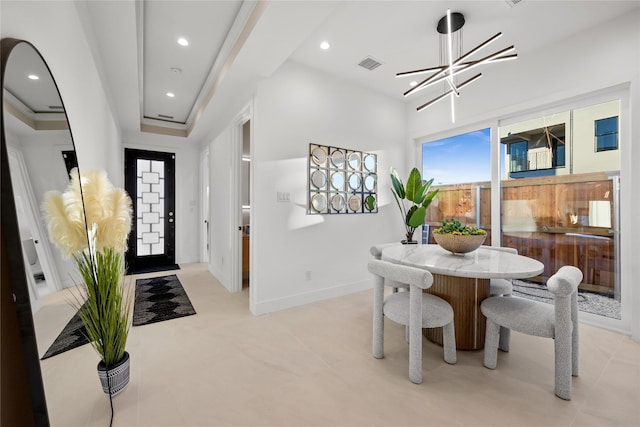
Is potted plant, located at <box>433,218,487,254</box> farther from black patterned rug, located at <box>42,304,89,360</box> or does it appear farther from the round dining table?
black patterned rug, located at <box>42,304,89,360</box>

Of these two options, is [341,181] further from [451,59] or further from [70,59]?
[70,59]

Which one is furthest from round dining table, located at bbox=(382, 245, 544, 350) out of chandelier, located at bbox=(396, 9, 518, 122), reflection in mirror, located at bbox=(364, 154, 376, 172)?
reflection in mirror, located at bbox=(364, 154, 376, 172)

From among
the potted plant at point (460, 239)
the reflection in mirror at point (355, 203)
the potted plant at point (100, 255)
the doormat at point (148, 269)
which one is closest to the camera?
the potted plant at point (100, 255)

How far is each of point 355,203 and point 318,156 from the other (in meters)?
0.83

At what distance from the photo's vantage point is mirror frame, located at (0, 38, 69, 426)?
964 millimetres

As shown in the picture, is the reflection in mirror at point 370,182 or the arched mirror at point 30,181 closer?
the arched mirror at point 30,181

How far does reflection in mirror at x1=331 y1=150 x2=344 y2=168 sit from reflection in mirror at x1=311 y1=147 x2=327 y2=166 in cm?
14

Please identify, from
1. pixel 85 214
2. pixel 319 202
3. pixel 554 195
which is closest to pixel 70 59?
pixel 85 214

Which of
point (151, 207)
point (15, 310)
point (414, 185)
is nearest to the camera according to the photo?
point (15, 310)

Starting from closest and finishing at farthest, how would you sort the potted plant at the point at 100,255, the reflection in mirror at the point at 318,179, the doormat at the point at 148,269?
the potted plant at the point at 100,255
the reflection in mirror at the point at 318,179
the doormat at the point at 148,269

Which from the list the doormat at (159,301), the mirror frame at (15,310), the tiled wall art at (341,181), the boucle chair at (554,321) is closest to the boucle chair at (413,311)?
the boucle chair at (554,321)

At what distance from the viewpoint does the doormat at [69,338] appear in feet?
3.97

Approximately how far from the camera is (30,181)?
3.82 feet

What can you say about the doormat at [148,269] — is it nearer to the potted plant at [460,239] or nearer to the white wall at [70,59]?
the white wall at [70,59]
